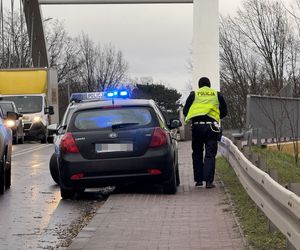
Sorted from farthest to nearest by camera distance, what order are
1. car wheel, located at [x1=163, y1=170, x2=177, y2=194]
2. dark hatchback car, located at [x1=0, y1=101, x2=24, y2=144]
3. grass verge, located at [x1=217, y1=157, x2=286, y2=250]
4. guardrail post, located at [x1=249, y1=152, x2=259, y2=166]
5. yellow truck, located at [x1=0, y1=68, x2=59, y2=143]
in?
yellow truck, located at [x1=0, y1=68, x2=59, y2=143] < dark hatchback car, located at [x1=0, y1=101, x2=24, y2=144] < car wheel, located at [x1=163, y1=170, x2=177, y2=194] < guardrail post, located at [x1=249, y1=152, x2=259, y2=166] < grass verge, located at [x1=217, y1=157, x2=286, y2=250]

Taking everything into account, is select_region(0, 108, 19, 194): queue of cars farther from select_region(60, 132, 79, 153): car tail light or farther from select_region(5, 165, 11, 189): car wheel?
select_region(60, 132, 79, 153): car tail light

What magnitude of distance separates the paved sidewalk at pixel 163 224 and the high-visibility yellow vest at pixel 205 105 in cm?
120

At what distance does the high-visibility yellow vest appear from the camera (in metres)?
10.3

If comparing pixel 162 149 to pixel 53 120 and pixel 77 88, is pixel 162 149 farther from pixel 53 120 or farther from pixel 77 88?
pixel 77 88

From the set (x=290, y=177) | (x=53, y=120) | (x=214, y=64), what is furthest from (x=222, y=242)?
(x=53, y=120)

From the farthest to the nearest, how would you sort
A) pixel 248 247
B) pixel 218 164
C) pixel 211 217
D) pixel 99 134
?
pixel 218 164 < pixel 99 134 < pixel 211 217 < pixel 248 247

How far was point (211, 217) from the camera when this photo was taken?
26.3ft

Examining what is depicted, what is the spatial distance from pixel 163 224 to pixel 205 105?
10.2 feet

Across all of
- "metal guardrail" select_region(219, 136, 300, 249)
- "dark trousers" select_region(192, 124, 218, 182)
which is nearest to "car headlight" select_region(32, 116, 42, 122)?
"dark trousers" select_region(192, 124, 218, 182)

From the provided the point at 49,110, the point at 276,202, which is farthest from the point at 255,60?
the point at 276,202

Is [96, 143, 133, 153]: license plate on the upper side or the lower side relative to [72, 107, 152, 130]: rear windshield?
lower

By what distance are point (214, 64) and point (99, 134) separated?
1928 cm

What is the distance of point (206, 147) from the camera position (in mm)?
10406

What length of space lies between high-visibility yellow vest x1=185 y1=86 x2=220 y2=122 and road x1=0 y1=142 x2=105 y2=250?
2000mm
